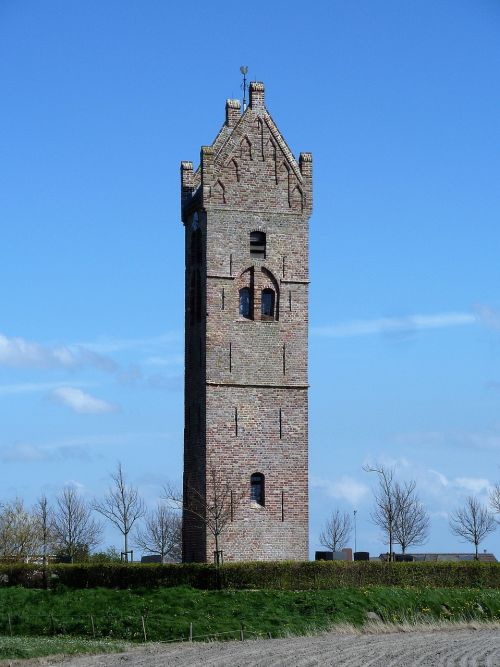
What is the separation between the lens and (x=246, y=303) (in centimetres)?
5331

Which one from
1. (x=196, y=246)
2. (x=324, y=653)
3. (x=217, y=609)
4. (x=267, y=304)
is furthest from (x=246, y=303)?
(x=324, y=653)

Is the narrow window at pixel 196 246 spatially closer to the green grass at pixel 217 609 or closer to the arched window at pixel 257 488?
the arched window at pixel 257 488

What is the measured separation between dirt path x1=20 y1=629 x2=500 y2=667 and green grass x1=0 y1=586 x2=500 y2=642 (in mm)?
1975

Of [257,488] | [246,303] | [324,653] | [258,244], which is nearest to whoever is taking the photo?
[324,653]

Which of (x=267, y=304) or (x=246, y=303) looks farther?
(x=267, y=304)

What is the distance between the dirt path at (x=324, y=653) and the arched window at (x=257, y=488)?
13.0 m

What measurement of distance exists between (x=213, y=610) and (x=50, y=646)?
676 centimetres

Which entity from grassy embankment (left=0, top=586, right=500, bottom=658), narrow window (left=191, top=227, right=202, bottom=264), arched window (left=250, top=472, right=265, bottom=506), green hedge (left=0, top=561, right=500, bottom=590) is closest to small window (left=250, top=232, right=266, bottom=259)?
narrow window (left=191, top=227, right=202, bottom=264)

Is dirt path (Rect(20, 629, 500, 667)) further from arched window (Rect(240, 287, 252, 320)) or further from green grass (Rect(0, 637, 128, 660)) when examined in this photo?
arched window (Rect(240, 287, 252, 320))

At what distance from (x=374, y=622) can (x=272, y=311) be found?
1549 cm

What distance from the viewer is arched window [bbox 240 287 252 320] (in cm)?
5325

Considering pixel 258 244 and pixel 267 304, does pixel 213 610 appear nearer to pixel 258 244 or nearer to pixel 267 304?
pixel 267 304

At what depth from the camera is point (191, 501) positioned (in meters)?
53.1

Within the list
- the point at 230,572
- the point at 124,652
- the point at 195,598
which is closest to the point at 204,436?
the point at 230,572
